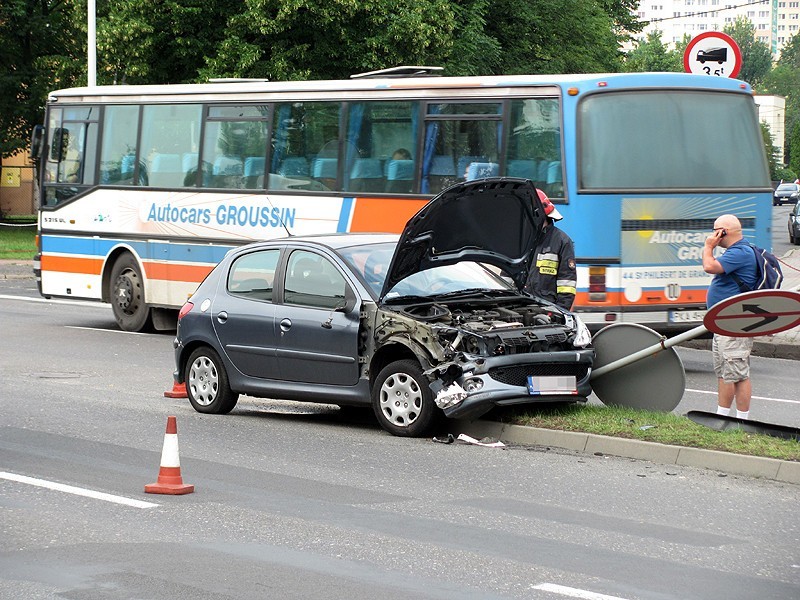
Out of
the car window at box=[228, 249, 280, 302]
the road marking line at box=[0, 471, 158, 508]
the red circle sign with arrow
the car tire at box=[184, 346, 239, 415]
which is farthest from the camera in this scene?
the car tire at box=[184, 346, 239, 415]

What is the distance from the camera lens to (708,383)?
14.8 m

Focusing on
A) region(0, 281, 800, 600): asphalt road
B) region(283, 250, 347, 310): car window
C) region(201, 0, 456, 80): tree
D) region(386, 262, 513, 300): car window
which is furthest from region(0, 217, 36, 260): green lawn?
region(386, 262, 513, 300): car window

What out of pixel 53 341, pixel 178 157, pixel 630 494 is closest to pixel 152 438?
pixel 630 494

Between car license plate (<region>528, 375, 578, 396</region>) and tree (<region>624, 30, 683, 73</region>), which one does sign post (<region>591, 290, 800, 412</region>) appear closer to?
car license plate (<region>528, 375, 578, 396</region>)

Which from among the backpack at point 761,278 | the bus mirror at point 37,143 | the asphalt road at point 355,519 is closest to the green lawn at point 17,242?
the bus mirror at point 37,143

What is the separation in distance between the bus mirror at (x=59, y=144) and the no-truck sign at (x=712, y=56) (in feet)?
31.9

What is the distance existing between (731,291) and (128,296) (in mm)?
11296

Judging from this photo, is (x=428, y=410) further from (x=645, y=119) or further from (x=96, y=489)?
(x=645, y=119)

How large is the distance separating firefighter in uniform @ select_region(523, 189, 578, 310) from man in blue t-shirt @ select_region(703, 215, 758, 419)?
4.49 feet

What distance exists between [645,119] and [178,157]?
282 inches

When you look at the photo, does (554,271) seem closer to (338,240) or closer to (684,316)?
(338,240)

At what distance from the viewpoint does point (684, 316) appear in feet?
50.9

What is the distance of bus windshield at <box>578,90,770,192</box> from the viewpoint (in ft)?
50.1

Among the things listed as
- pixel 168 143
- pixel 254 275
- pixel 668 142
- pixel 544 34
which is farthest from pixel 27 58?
pixel 254 275
